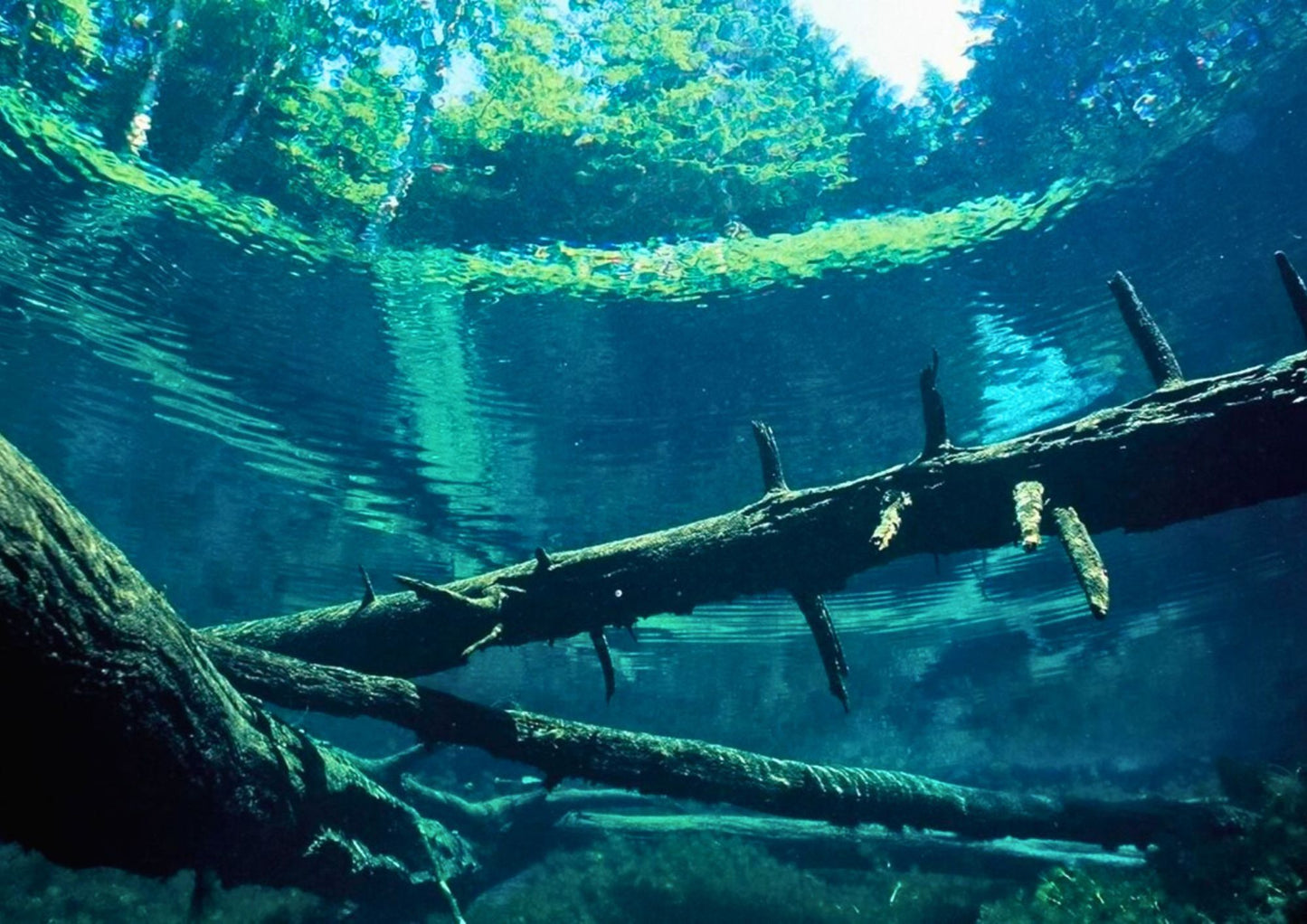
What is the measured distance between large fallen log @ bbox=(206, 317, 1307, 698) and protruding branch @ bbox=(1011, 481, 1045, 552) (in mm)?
15

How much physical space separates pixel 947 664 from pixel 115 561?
33.2m

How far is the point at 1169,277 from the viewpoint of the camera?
11.7 meters

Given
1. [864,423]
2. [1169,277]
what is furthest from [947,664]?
[1169,277]

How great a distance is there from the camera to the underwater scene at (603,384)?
4.55 metres

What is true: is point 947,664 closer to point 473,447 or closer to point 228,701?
point 473,447

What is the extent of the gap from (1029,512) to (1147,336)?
5.84ft

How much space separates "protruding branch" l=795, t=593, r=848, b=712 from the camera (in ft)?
17.3

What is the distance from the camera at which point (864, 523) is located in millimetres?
5352

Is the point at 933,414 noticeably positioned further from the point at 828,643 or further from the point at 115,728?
the point at 115,728

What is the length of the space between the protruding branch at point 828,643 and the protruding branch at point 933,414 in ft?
4.87

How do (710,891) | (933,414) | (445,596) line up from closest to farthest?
(933,414), (445,596), (710,891)

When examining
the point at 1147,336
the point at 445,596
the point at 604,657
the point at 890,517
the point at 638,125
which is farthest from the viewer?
the point at 638,125

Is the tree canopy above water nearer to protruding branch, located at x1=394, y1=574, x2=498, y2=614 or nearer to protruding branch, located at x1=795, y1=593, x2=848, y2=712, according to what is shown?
protruding branch, located at x1=394, y1=574, x2=498, y2=614

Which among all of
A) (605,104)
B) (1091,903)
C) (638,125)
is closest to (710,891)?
(1091,903)
